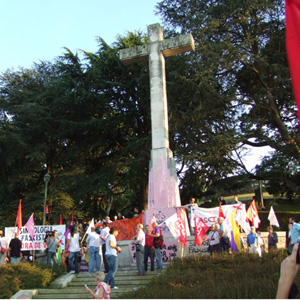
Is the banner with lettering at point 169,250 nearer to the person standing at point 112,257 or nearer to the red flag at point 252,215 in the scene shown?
the person standing at point 112,257

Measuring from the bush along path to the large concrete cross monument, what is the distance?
2.82 metres

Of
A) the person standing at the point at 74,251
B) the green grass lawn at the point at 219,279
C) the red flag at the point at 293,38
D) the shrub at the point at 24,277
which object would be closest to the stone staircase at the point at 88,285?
the person standing at the point at 74,251

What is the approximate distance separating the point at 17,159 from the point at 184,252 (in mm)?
21749

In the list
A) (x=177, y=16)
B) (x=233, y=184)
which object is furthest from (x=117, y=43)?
(x=233, y=184)

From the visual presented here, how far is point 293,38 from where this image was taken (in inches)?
101

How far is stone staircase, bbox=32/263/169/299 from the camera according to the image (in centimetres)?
986

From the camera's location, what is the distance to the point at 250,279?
8141 millimetres

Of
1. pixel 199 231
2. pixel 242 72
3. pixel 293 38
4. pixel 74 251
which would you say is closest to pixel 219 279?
pixel 199 231

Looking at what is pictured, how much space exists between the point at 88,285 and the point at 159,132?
674 centimetres

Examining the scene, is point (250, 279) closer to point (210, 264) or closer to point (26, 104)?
point (210, 264)

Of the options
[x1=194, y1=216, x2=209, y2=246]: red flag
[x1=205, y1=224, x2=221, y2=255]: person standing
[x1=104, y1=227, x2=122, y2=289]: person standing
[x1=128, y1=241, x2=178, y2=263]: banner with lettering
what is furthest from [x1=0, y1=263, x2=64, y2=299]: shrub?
[x1=205, y1=224, x2=221, y2=255]: person standing

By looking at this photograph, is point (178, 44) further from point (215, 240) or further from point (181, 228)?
point (215, 240)

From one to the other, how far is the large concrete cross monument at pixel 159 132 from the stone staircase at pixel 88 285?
2.72 metres

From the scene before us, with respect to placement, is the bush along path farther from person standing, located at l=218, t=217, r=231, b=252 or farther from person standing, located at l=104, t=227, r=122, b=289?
person standing, located at l=218, t=217, r=231, b=252
